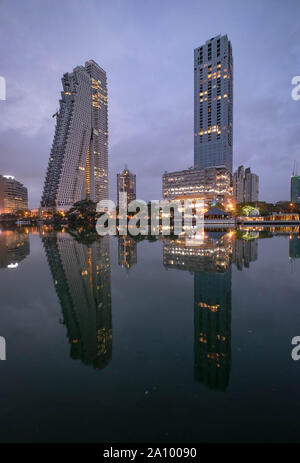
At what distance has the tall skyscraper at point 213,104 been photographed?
13888 cm

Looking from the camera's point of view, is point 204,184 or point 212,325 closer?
point 212,325

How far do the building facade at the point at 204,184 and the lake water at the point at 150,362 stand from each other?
130 meters

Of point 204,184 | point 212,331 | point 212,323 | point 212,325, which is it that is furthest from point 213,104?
point 212,331

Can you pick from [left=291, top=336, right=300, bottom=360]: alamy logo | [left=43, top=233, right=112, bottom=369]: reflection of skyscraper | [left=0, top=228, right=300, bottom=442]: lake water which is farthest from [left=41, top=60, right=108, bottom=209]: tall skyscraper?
[left=291, top=336, right=300, bottom=360]: alamy logo

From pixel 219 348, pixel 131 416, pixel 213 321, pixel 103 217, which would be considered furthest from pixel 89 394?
pixel 103 217

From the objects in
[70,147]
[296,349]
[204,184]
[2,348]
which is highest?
[70,147]

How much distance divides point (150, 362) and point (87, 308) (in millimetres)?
4223

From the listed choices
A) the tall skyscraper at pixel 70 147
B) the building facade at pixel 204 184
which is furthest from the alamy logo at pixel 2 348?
the tall skyscraper at pixel 70 147

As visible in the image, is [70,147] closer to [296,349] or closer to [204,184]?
[204,184]

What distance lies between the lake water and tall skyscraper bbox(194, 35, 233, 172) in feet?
474

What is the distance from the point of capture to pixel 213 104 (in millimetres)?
142375

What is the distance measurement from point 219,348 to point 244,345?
2.60ft
